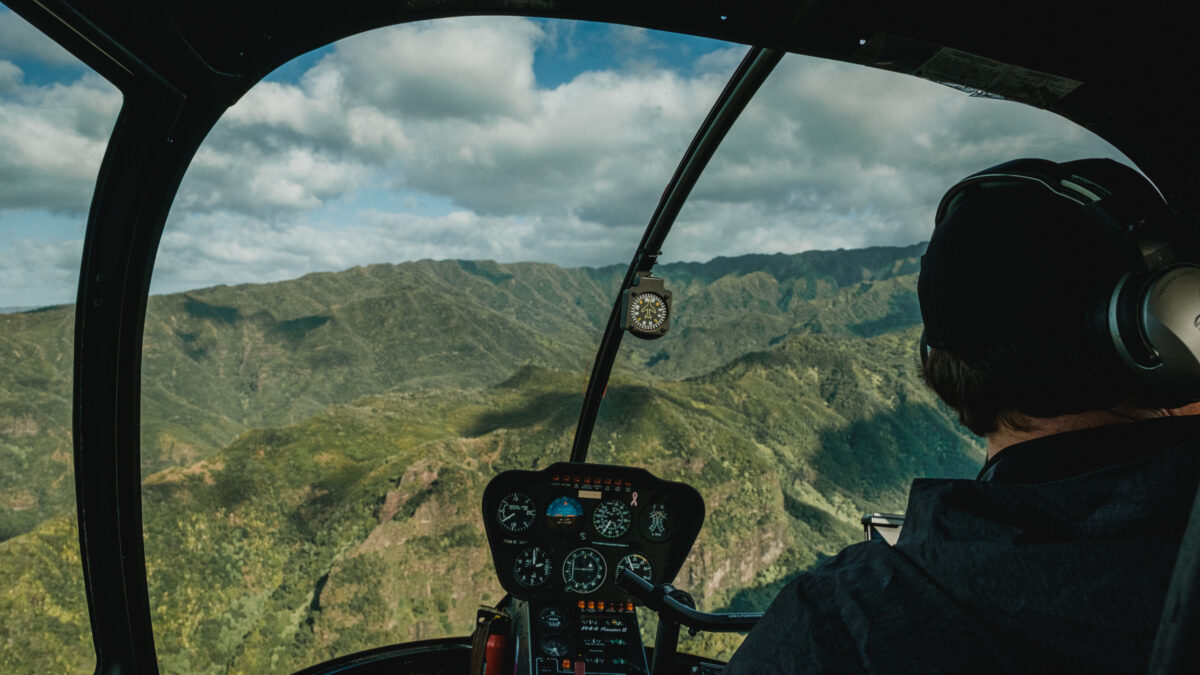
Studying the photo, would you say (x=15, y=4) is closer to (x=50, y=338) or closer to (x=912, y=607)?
(x=50, y=338)

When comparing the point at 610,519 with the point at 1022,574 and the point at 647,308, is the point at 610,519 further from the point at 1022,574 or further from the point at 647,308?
the point at 1022,574

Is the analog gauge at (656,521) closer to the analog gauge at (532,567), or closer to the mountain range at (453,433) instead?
the analog gauge at (532,567)

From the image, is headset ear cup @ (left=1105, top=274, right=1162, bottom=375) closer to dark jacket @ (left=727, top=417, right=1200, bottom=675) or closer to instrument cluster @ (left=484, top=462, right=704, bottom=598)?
dark jacket @ (left=727, top=417, right=1200, bottom=675)

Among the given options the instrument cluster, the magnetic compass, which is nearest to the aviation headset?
the magnetic compass

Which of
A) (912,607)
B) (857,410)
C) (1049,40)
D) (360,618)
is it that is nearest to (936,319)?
(912,607)

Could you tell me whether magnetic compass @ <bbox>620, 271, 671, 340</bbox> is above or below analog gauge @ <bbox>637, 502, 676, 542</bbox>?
above

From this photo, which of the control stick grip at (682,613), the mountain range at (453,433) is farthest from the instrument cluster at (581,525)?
the control stick grip at (682,613)

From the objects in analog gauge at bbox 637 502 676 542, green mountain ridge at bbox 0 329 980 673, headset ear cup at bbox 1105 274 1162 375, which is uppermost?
headset ear cup at bbox 1105 274 1162 375

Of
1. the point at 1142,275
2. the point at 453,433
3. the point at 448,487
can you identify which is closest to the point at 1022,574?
the point at 1142,275
